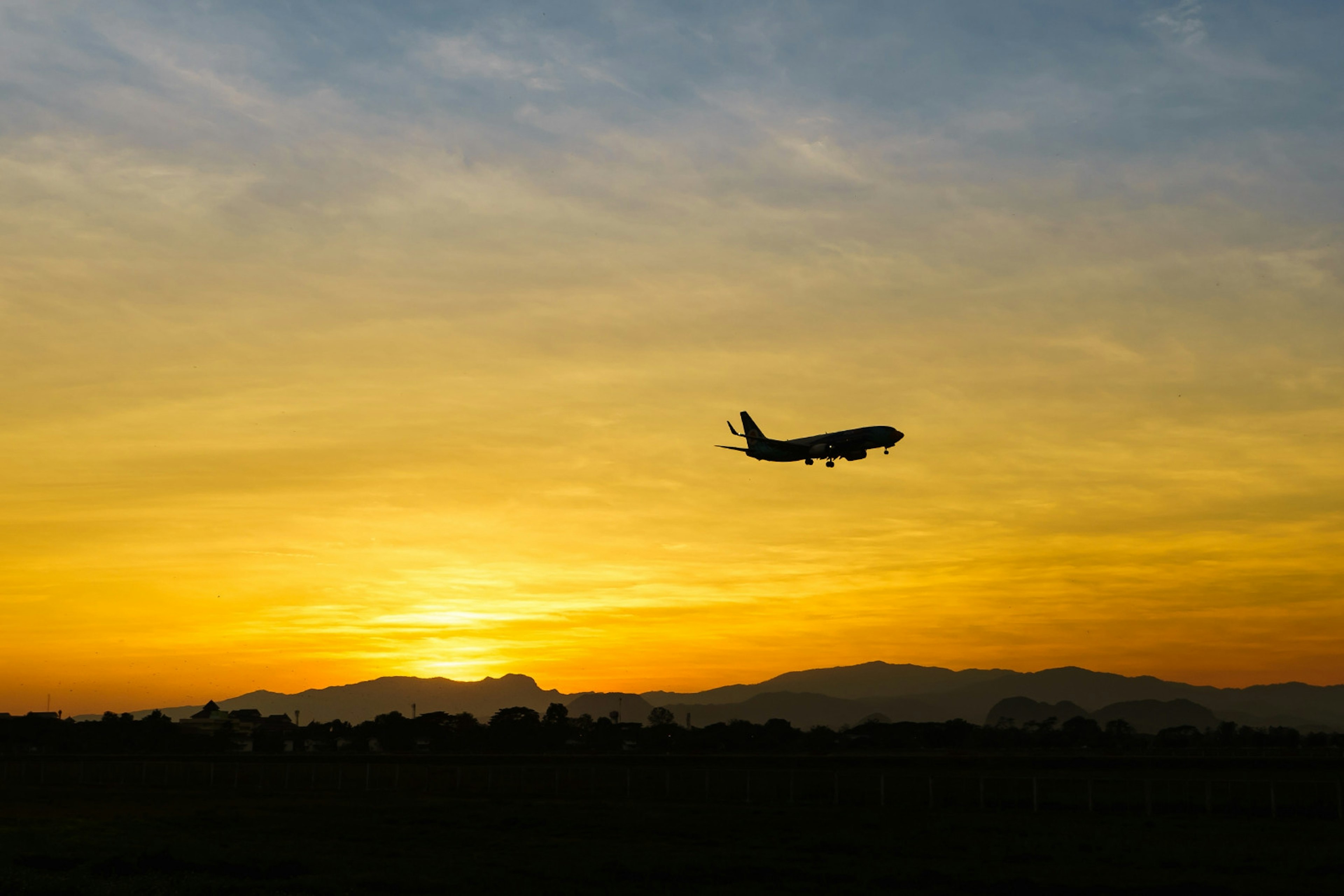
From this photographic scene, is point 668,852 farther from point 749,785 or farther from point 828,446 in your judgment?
point 828,446

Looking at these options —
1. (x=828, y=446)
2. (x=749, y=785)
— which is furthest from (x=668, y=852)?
(x=828, y=446)

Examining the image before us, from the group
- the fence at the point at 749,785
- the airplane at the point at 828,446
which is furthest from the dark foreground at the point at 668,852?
the airplane at the point at 828,446

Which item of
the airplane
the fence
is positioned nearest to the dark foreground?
the fence

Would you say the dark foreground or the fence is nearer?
the dark foreground

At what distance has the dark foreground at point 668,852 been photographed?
46000 millimetres

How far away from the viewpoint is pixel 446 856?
55.1 meters

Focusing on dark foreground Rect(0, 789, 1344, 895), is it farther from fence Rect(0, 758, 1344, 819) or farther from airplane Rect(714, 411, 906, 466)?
airplane Rect(714, 411, 906, 466)

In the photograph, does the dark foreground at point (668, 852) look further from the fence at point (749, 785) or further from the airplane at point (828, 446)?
the airplane at point (828, 446)

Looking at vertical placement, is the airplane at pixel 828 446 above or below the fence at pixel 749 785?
above

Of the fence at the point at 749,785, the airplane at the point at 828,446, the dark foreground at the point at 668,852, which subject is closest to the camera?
the dark foreground at the point at 668,852

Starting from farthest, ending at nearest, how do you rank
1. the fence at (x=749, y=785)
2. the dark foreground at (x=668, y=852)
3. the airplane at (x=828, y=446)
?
the airplane at (x=828, y=446), the fence at (x=749, y=785), the dark foreground at (x=668, y=852)

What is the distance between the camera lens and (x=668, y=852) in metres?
56.3

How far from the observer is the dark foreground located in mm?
46000

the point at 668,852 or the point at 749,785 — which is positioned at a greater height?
A: the point at 749,785
